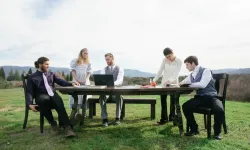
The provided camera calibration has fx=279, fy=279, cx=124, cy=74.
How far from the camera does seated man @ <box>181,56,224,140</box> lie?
5.66 metres

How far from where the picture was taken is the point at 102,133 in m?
6.30

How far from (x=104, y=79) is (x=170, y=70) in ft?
6.30

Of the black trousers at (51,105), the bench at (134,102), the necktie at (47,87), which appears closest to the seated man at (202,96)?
the bench at (134,102)

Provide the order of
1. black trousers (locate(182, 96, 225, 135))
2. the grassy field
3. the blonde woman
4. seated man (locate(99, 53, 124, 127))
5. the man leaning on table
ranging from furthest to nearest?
the blonde woman < seated man (locate(99, 53, 124, 127)) < the man leaning on table < black trousers (locate(182, 96, 225, 135)) < the grassy field

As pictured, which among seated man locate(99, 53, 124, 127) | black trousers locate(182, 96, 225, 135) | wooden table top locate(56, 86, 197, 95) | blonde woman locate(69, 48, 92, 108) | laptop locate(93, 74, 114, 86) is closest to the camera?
black trousers locate(182, 96, 225, 135)

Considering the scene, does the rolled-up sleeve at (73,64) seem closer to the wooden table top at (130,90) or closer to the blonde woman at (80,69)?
the blonde woman at (80,69)

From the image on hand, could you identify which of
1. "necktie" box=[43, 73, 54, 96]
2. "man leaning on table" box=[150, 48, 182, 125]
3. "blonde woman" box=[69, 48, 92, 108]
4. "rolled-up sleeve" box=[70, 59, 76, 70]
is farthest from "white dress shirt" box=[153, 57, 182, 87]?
"necktie" box=[43, 73, 54, 96]

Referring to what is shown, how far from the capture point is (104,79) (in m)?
6.35

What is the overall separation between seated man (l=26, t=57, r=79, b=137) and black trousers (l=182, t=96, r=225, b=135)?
2.63 metres

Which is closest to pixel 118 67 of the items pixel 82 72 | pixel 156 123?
pixel 82 72

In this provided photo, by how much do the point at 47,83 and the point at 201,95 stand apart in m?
3.47

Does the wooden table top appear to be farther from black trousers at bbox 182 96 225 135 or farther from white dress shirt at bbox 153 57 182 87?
white dress shirt at bbox 153 57 182 87

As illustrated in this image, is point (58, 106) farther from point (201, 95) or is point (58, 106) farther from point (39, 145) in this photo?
point (201, 95)

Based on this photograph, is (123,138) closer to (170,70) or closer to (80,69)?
(170,70)
